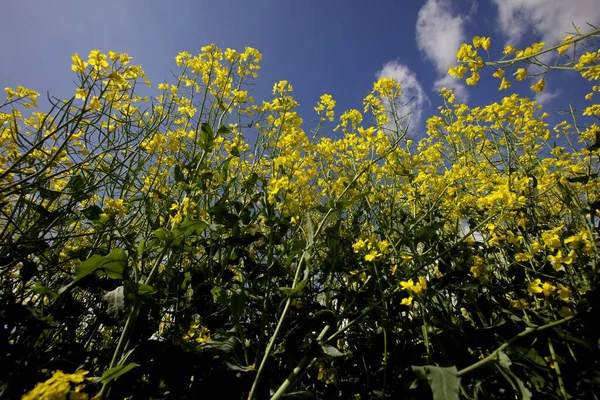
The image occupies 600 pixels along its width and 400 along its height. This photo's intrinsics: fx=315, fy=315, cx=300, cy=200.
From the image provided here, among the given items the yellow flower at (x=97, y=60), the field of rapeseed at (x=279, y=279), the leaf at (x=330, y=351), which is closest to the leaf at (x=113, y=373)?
the field of rapeseed at (x=279, y=279)

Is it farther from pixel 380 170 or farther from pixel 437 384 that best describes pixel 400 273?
pixel 380 170

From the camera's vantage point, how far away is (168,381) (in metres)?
1.14

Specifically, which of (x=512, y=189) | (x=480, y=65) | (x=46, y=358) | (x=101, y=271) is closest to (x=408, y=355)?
(x=512, y=189)

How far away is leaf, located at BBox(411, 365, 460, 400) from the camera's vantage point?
2.93 feet

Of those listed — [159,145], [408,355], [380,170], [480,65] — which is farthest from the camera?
[380,170]

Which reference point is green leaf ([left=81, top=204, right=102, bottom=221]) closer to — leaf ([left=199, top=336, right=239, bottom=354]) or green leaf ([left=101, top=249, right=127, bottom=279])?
green leaf ([left=101, top=249, right=127, bottom=279])

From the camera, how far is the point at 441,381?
0.94m

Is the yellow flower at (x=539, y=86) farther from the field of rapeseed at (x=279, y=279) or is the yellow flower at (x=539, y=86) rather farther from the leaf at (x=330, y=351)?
the leaf at (x=330, y=351)

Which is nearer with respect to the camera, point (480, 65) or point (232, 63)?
point (480, 65)

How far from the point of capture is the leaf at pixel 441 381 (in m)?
0.89

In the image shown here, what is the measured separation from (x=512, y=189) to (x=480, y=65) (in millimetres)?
761

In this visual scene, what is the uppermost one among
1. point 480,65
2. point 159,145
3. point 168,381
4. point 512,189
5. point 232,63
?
point 232,63

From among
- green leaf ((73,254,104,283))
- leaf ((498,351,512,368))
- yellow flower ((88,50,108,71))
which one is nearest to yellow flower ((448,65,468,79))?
leaf ((498,351,512,368))

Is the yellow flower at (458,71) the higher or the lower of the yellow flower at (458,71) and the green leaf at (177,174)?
the higher
